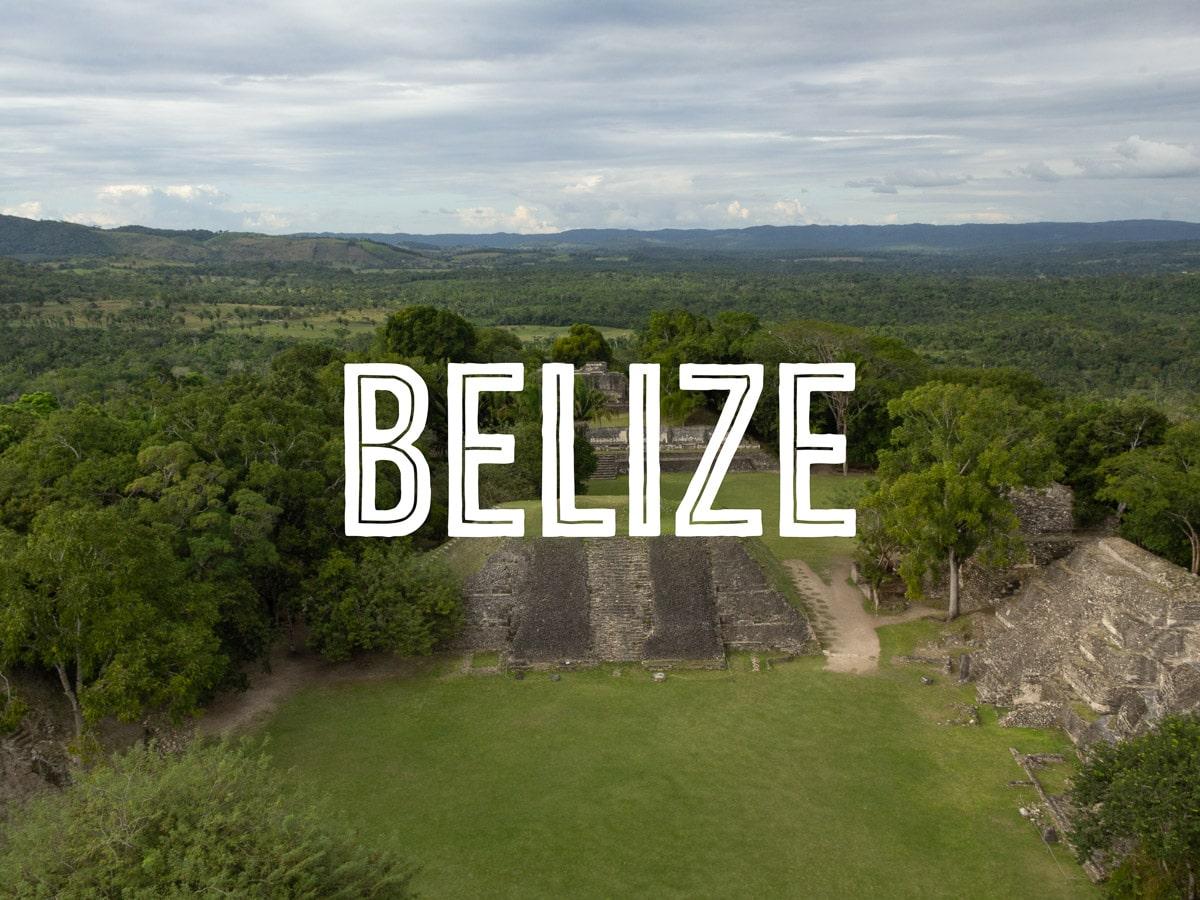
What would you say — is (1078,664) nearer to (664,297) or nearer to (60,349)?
(60,349)

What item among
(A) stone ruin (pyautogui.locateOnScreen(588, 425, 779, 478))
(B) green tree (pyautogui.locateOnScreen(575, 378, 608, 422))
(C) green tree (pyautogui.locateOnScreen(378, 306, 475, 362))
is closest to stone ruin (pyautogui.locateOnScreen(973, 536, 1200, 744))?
(A) stone ruin (pyautogui.locateOnScreen(588, 425, 779, 478))

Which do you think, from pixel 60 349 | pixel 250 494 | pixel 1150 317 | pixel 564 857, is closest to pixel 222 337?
pixel 60 349

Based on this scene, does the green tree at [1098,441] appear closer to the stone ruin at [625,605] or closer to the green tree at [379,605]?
the stone ruin at [625,605]

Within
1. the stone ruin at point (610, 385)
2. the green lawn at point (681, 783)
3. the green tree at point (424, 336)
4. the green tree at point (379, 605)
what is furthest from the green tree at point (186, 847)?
the stone ruin at point (610, 385)

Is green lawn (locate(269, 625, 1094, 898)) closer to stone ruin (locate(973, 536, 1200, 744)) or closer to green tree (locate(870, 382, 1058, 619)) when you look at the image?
stone ruin (locate(973, 536, 1200, 744))

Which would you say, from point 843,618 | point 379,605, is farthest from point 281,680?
point 843,618

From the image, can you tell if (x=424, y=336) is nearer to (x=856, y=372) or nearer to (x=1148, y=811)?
(x=856, y=372)
